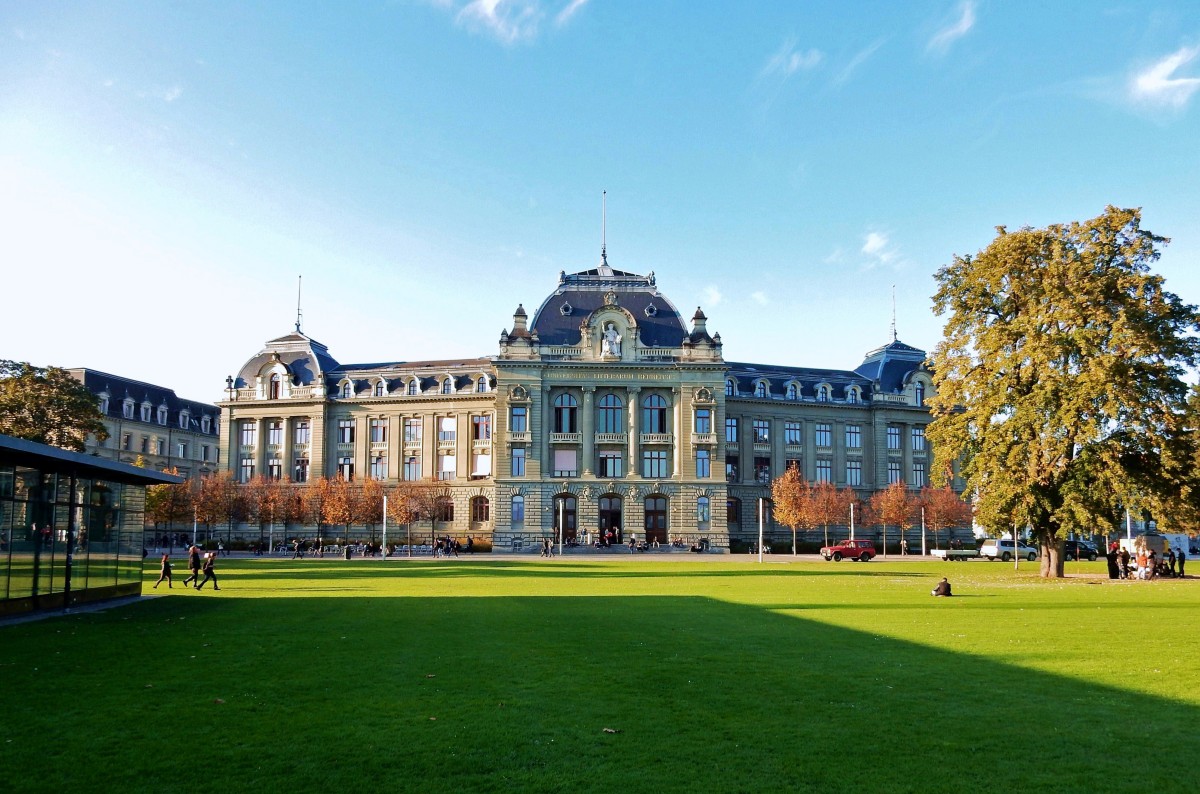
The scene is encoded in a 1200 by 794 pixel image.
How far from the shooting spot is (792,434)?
106188 mm

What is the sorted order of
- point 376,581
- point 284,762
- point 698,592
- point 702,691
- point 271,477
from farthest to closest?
point 271,477 → point 376,581 → point 698,592 → point 702,691 → point 284,762

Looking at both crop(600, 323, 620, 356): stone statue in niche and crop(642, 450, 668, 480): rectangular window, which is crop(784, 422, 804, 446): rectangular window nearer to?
crop(642, 450, 668, 480): rectangular window

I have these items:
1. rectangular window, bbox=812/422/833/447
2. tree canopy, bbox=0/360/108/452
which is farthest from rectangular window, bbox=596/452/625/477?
tree canopy, bbox=0/360/108/452

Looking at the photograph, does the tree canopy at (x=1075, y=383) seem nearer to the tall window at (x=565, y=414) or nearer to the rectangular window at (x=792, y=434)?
the tall window at (x=565, y=414)

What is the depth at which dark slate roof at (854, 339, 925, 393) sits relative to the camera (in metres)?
110

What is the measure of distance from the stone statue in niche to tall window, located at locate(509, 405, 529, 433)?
955cm

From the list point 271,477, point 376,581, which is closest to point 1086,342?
point 376,581

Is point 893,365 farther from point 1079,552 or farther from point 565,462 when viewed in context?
point 565,462

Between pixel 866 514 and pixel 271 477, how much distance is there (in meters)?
64.0

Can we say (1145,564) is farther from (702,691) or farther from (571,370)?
(571,370)

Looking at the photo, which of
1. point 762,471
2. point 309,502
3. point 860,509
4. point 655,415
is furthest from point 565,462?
point 860,509

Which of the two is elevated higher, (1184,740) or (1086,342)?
(1086,342)

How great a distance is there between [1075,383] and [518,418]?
190ft

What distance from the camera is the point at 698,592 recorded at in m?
35.1
